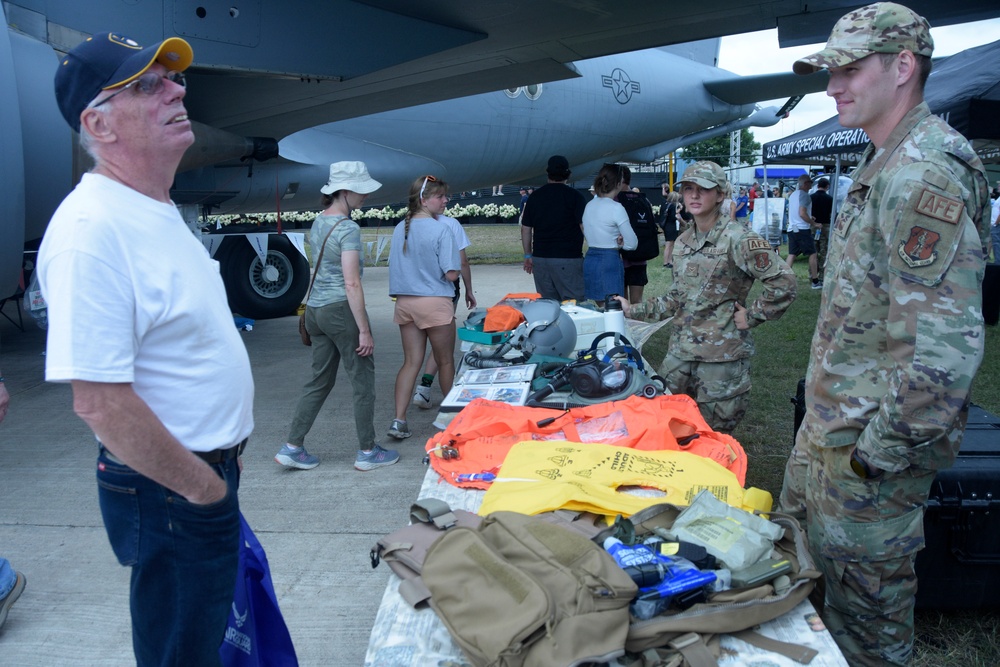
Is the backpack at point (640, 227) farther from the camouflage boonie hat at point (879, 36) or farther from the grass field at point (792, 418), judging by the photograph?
the camouflage boonie hat at point (879, 36)

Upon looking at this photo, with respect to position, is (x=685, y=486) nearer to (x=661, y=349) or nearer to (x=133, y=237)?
(x=133, y=237)

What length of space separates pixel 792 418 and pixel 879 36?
13.3 ft

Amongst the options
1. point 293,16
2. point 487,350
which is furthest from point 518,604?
point 293,16

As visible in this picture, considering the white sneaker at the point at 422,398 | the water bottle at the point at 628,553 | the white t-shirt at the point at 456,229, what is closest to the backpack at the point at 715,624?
the water bottle at the point at 628,553

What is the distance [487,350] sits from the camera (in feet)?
13.8

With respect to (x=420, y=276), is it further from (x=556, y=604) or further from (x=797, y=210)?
(x=797, y=210)

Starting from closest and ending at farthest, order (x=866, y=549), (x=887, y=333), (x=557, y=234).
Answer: (x=887, y=333), (x=866, y=549), (x=557, y=234)

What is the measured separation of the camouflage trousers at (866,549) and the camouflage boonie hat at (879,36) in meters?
1.02

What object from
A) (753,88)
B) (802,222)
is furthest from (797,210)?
(753,88)

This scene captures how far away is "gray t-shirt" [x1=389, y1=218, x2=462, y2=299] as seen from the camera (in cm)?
497

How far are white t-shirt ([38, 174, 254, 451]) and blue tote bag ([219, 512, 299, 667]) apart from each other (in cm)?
46

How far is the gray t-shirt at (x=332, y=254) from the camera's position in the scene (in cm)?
440

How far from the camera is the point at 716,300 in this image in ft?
11.7

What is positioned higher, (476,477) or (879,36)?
(879,36)
